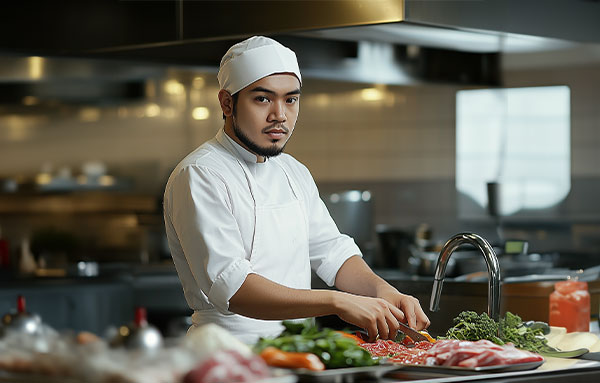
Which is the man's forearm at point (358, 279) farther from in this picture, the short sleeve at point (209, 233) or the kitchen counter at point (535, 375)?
the kitchen counter at point (535, 375)

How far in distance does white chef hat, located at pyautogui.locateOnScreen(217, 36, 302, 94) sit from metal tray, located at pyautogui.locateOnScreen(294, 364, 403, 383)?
3.40 ft

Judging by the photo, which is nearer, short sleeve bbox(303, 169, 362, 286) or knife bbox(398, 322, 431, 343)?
knife bbox(398, 322, 431, 343)

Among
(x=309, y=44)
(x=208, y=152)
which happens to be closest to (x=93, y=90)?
(x=309, y=44)

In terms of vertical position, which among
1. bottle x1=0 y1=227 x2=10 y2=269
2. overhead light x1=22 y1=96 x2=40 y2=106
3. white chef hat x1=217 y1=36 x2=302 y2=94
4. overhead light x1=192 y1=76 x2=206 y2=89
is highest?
overhead light x1=192 y1=76 x2=206 y2=89

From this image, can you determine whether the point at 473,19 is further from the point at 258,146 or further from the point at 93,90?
the point at 93,90

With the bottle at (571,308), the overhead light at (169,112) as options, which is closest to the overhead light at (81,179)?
the overhead light at (169,112)

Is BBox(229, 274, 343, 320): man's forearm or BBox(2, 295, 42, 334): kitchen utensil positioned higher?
BBox(2, 295, 42, 334): kitchen utensil

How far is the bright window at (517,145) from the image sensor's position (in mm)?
5969

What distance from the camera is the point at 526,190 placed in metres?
6.01

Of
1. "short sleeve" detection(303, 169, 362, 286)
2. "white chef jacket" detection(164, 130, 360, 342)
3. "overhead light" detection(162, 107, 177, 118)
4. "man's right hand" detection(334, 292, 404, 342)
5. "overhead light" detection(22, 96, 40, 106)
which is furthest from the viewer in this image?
"overhead light" detection(162, 107, 177, 118)

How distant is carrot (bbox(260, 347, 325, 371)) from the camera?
1938 mm

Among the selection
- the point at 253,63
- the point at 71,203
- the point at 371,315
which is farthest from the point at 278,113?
the point at 71,203

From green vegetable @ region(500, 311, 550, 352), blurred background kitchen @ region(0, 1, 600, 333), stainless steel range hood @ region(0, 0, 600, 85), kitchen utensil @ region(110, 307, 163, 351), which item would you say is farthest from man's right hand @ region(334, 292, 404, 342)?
blurred background kitchen @ region(0, 1, 600, 333)

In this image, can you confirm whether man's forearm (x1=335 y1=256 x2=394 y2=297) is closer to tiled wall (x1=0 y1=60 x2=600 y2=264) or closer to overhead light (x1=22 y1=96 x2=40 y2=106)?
tiled wall (x1=0 y1=60 x2=600 y2=264)
